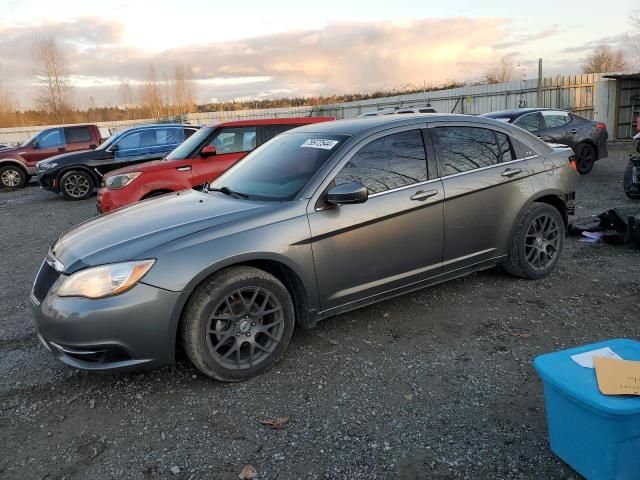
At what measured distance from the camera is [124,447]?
2820 mm

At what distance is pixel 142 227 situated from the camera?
3.50 m

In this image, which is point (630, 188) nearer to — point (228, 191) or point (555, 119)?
point (555, 119)

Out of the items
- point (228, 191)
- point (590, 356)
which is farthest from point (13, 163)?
point (590, 356)

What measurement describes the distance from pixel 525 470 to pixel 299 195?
215 cm

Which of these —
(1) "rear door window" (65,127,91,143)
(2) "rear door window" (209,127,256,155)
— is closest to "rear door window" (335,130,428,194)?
(2) "rear door window" (209,127,256,155)

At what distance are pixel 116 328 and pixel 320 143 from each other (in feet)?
6.64

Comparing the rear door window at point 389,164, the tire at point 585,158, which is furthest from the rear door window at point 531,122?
the rear door window at point 389,164

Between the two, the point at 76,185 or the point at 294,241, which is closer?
the point at 294,241

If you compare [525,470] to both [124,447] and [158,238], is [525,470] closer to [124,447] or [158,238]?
[124,447]

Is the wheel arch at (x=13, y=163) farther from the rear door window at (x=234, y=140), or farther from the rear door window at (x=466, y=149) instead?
the rear door window at (x=466, y=149)

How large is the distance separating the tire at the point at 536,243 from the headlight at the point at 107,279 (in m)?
3.26

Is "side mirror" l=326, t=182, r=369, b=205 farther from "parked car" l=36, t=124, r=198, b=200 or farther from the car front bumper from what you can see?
"parked car" l=36, t=124, r=198, b=200

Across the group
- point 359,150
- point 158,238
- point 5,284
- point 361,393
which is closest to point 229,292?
point 158,238

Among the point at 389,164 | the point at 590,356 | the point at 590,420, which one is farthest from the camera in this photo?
the point at 389,164
